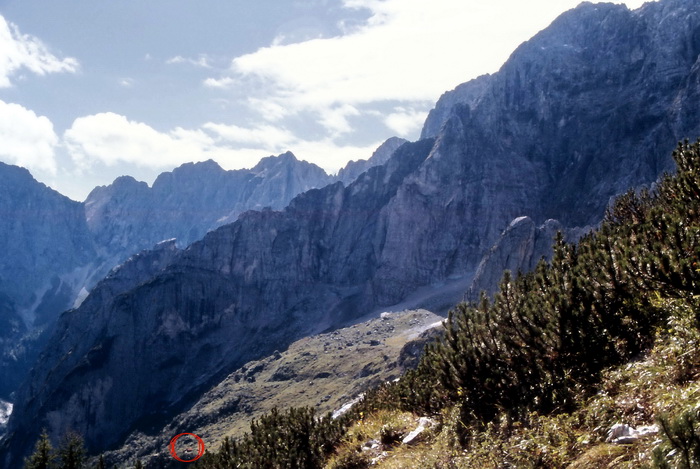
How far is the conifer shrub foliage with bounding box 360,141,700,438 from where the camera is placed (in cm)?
972

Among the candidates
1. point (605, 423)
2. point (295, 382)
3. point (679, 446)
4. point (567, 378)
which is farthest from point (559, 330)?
point (295, 382)

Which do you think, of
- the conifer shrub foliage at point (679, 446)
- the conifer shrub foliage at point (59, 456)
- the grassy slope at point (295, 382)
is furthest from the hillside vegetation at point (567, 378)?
the grassy slope at point (295, 382)

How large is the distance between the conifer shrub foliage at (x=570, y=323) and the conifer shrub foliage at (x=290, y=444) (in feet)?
8.87

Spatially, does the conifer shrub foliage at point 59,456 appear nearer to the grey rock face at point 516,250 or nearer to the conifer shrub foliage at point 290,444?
the conifer shrub foliage at point 290,444

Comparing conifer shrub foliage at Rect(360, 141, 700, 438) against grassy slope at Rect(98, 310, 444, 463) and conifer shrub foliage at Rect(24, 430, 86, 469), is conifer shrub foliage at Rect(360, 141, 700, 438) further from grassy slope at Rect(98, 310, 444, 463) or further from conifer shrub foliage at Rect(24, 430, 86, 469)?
grassy slope at Rect(98, 310, 444, 463)

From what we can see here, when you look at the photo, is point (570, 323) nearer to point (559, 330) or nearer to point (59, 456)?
point (559, 330)

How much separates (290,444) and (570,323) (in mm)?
8254

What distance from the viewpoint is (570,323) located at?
10672 millimetres

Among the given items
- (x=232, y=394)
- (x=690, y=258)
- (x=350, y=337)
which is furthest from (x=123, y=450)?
(x=690, y=258)

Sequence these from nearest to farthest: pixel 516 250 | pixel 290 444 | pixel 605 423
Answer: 1. pixel 605 423
2. pixel 290 444
3. pixel 516 250

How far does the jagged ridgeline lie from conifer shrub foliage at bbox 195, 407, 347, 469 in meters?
0.04

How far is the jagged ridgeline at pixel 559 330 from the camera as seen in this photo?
9734 mm

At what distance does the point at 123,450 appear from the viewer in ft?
569

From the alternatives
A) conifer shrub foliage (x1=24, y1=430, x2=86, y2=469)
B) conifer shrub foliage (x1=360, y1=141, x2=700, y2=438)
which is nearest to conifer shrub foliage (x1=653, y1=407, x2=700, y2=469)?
conifer shrub foliage (x1=360, y1=141, x2=700, y2=438)
